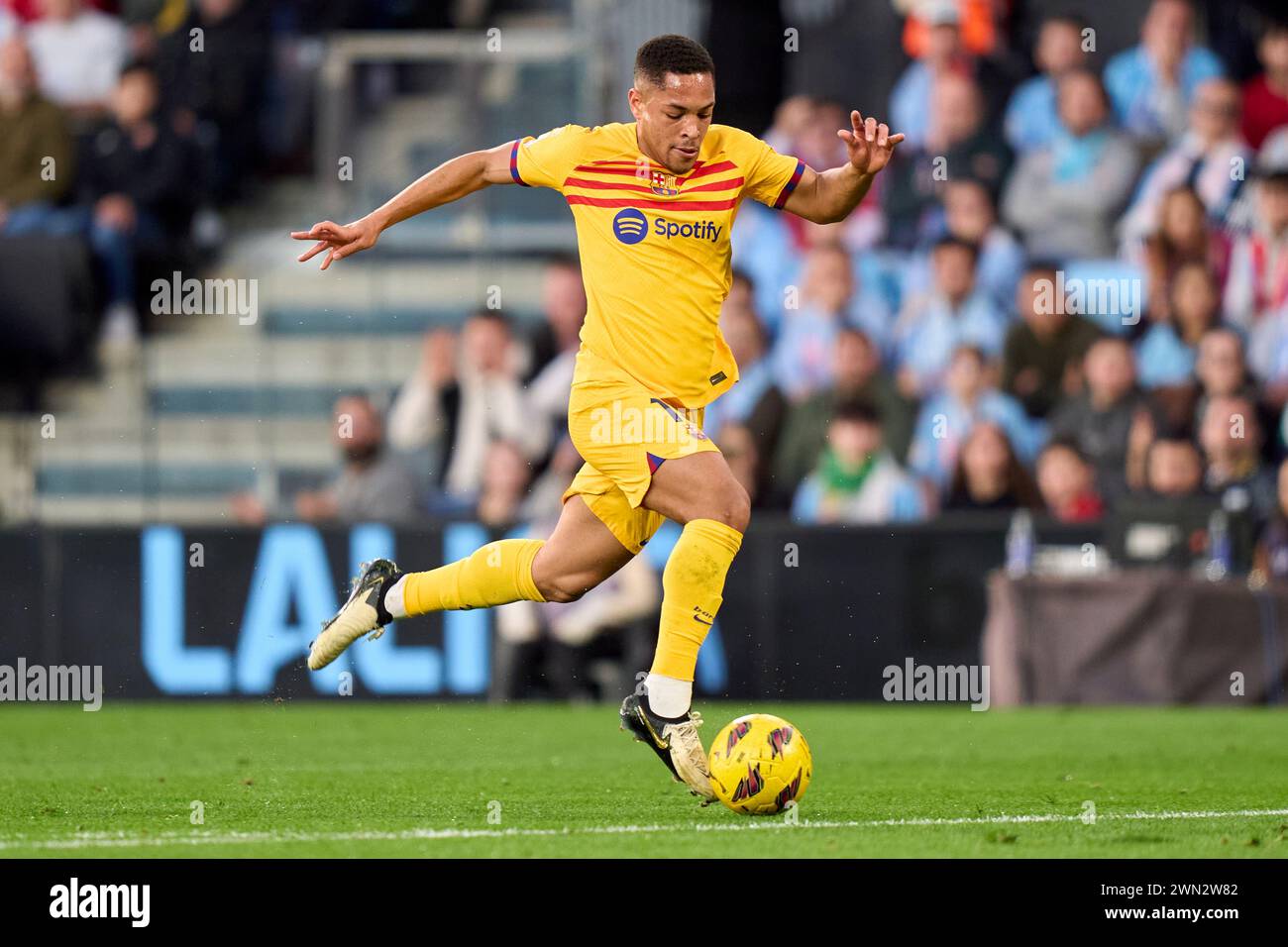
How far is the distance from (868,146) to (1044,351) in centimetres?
689

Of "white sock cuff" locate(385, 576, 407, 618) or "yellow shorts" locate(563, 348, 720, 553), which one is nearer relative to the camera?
"yellow shorts" locate(563, 348, 720, 553)

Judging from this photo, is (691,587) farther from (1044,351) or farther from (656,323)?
(1044,351)

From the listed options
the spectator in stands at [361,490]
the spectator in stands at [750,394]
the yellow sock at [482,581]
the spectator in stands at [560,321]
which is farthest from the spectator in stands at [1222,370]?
the yellow sock at [482,581]

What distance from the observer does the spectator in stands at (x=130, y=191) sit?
15.5 meters

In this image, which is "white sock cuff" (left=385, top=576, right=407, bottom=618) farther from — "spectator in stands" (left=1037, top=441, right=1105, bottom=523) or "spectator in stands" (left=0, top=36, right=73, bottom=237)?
"spectator in stands" (left=0, top=36, right=73, bottom=237)

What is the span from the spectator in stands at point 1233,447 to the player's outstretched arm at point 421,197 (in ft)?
20.8

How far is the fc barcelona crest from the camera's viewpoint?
754 cm

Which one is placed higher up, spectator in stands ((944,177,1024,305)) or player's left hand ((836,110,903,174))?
spectator in stands ((944,177,1024,305))

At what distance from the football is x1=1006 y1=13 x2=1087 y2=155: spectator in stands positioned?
8.97 m

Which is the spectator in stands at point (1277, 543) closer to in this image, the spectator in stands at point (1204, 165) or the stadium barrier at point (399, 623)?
the stadium barrier at point (399, 623)

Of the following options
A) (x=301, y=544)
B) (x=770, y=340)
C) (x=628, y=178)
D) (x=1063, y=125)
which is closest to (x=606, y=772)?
(x=628, y=178)

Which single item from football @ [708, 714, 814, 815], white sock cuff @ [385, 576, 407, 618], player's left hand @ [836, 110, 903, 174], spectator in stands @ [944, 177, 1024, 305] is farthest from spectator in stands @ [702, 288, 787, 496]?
football @ [708, 714, 814, 815]

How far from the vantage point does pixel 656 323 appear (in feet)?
24.7
